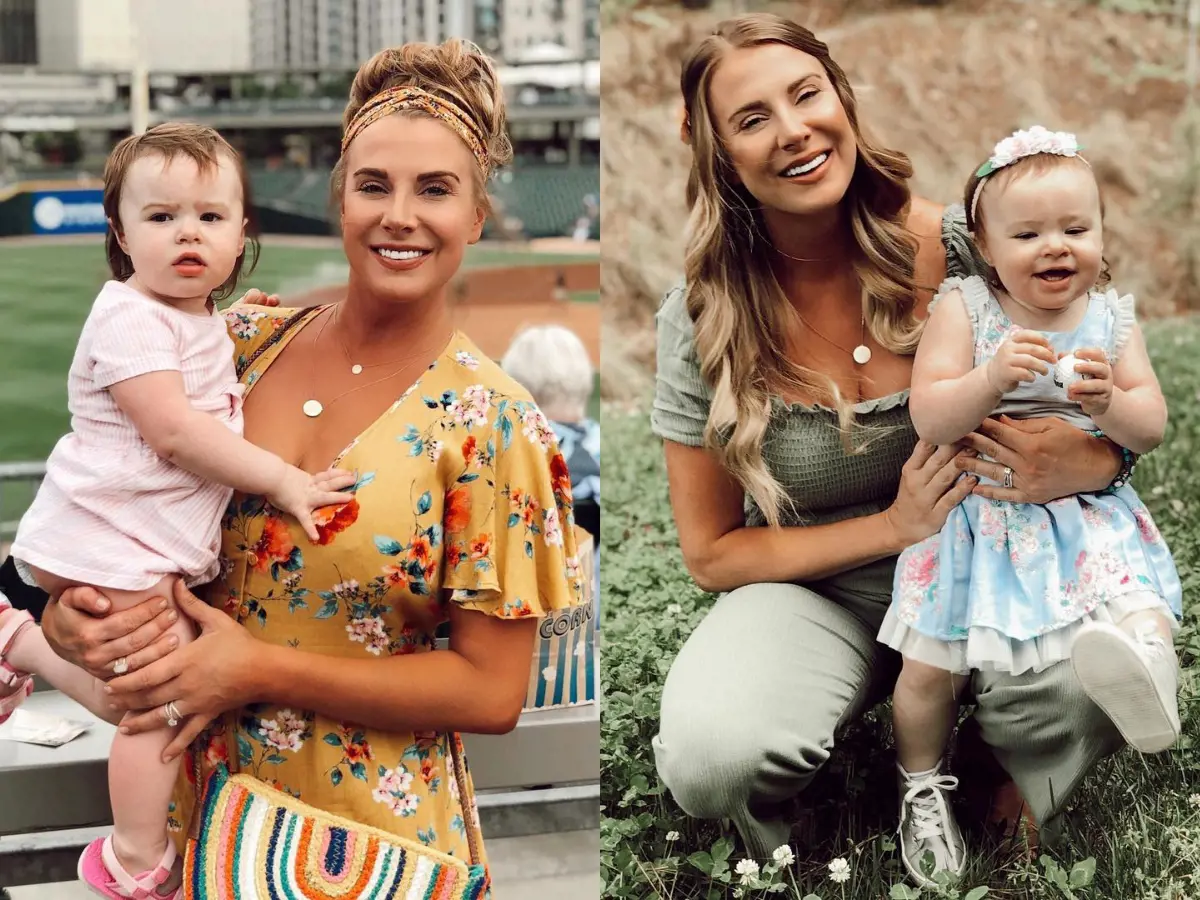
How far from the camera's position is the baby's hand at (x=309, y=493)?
156 centimetres

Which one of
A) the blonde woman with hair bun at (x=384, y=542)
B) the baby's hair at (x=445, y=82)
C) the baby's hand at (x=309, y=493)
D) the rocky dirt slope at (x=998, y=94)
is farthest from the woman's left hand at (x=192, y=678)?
the rocky dirt slope at (x=998, y=94)

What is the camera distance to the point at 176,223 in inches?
59.8

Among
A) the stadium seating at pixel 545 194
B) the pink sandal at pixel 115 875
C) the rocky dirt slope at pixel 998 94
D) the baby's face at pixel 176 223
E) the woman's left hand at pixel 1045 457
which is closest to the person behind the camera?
the baby's face at pixel 176 223

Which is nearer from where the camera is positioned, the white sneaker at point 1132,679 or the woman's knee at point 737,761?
the white sneaker at point 1132,679

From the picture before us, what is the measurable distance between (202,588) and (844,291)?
965 mm

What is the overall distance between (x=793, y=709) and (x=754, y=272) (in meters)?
0.63

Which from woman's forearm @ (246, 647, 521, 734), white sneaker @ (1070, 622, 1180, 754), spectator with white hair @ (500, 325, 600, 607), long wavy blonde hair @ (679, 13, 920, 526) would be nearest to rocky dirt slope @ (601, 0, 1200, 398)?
spectator with white hair @ (500, 325, 600, 607)

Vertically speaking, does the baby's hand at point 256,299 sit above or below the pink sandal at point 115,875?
above

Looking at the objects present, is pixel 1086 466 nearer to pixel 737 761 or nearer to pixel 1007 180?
pixel 1007 180

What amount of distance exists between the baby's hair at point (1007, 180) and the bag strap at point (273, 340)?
855 mm

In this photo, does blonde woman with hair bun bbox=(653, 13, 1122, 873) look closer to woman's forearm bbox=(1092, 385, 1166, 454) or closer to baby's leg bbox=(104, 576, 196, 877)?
woman's forearm bbox=(1092, 385, 1166, 454)

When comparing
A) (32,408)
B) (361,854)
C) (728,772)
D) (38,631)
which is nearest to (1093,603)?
(728,772)

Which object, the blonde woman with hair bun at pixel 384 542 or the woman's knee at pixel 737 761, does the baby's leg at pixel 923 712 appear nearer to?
the woman's knee at pixel 737 761

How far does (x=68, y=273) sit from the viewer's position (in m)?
1.83
